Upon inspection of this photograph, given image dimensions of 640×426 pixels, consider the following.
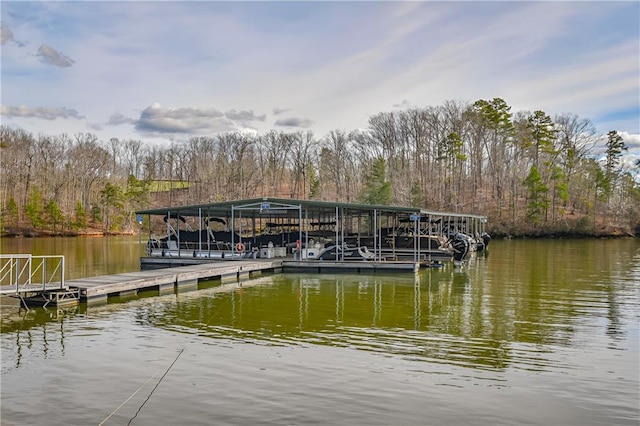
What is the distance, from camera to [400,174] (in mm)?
62500

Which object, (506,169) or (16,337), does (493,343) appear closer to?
(16,337)

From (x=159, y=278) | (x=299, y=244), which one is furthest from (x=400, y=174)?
(x=159, y=278)

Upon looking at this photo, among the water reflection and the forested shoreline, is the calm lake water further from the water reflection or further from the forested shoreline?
the forested shoreline

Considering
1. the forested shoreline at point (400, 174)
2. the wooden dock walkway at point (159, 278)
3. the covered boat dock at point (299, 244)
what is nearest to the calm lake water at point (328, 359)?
the wooden dock walkway at point (159, 278)

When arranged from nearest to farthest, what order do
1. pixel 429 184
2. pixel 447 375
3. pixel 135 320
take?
pixel 447 375, pixel 135 320, pixel 429 184

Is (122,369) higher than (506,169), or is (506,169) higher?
(506,169)

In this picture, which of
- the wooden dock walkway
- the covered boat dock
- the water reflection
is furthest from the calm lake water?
the covered boat dock

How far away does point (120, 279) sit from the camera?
670 inches

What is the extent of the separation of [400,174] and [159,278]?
47.6m

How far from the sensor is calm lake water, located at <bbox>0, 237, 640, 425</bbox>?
7023mm

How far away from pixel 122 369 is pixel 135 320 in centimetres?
432

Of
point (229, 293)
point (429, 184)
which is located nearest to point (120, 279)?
point (229, 293)

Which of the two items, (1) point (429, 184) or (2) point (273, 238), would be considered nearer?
(2) point (273, 238)

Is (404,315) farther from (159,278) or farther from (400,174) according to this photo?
(400,174)
